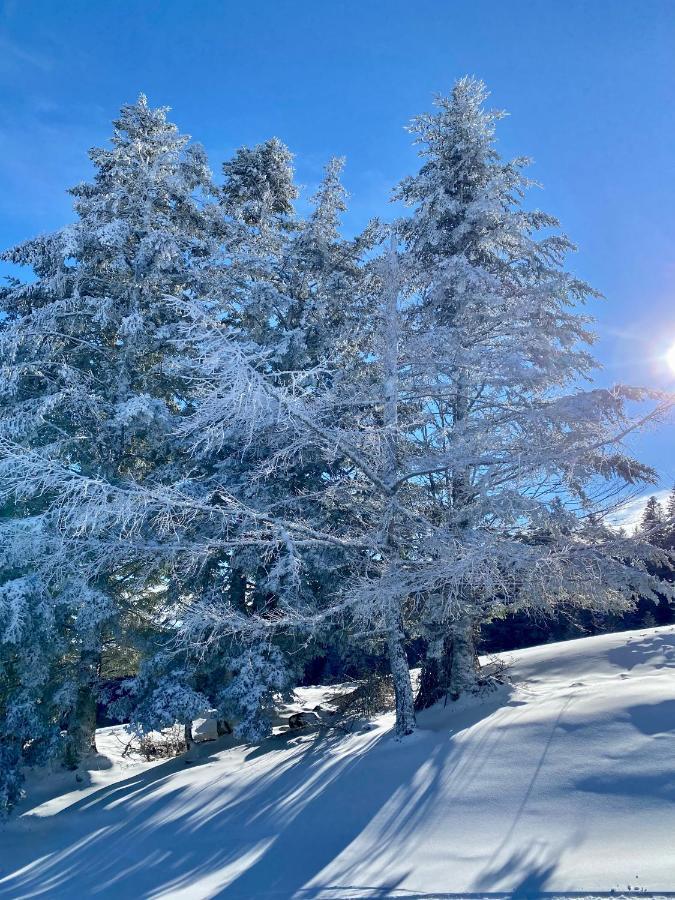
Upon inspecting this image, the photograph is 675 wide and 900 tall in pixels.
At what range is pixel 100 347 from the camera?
Answer: 521 inches

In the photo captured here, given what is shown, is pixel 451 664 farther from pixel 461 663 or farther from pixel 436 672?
pixel 436 672

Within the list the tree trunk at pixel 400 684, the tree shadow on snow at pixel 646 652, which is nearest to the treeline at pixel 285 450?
the tree trunk at pixel 400 684

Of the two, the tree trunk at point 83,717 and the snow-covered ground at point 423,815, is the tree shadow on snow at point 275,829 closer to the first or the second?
the snow-covered ground at point 423,815

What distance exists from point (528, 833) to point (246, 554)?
669cm

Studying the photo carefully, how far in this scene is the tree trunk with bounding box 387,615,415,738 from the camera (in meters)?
9.29

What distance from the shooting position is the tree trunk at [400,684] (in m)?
9.29

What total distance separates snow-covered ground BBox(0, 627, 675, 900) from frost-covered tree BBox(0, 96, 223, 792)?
3.53 m

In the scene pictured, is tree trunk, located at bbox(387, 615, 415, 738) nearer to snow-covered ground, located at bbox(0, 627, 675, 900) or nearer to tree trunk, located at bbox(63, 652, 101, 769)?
snow-covered ground, located at bbox(0, 627, 675, 900)

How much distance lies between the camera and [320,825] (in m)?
6.88

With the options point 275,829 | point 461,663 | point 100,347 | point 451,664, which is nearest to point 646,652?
point 461,663

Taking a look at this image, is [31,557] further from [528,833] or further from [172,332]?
[528,833]

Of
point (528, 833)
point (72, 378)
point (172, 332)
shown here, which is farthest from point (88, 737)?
point (528, 833)

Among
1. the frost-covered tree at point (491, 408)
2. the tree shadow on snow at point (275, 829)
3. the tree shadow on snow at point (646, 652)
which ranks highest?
the frost-covered tree at point (491, 408)

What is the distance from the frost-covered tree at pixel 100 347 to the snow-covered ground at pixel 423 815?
3.53 m
